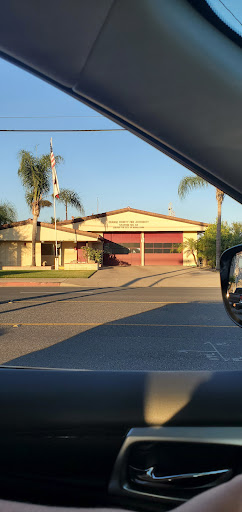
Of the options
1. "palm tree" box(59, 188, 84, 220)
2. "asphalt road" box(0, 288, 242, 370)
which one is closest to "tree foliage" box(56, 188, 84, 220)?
"palm tree" box(59, 188, 84, 220)

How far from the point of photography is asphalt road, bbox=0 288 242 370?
5.27 m

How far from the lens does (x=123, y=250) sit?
37.0 metres

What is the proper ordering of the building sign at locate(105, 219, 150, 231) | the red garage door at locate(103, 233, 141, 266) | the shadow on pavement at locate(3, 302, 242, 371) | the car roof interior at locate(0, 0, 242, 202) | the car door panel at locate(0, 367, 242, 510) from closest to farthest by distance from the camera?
the car roof interior at locate(0, 0, 242, 202) → the car door panel at locate(0, 367, 242, 510) → the shadow on pavement at locate(3, 302, 242, 371) → the building sign at locate(105, 219, 150, 231) → the red garage door at locate(103, 233, 141, 266)

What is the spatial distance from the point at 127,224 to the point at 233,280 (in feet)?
114

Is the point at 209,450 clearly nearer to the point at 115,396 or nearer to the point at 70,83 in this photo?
the point at 115,396

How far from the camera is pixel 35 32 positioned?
129 cm

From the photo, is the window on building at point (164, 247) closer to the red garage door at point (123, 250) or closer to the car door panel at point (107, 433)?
the red garage door at point (123, 250)

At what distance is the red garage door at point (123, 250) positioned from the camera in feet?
121

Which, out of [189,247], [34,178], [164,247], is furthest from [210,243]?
[34,178]

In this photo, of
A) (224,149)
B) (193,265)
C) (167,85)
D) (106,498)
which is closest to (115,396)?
(106,498)

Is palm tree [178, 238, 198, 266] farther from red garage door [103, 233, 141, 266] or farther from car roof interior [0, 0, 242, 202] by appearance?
car roof interior [0, 0, 242, 202]

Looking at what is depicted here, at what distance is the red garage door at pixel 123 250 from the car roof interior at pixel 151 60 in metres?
35.3

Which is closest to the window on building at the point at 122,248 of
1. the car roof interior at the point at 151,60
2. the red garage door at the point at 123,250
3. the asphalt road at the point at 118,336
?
the red garage door at the point at 123,250

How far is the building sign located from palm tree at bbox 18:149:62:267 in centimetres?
711
